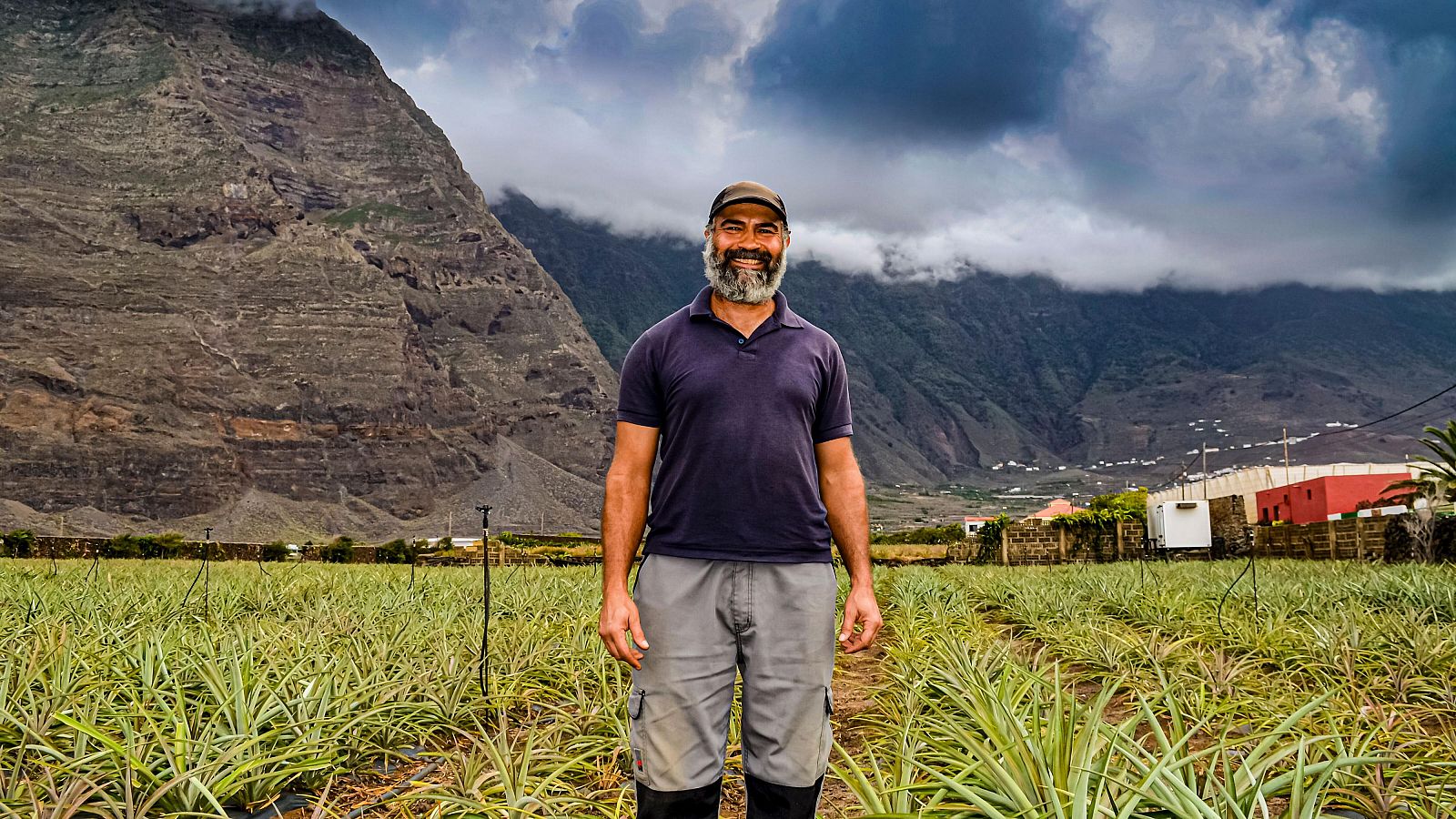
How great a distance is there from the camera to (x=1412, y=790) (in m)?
2.98

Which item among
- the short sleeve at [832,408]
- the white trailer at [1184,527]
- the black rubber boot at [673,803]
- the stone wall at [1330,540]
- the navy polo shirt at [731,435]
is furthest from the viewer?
the white trailer at [1184,527]

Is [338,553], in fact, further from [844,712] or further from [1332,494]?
[1332,494]

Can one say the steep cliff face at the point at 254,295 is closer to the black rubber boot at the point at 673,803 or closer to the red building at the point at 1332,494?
the red building at the point at 1332,494

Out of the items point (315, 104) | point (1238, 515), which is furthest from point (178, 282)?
point (1238, 515)

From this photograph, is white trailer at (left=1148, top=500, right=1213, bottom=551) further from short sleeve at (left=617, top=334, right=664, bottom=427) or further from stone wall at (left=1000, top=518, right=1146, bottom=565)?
short sleeve at (left=617, top=334, right=664, bottom=427)

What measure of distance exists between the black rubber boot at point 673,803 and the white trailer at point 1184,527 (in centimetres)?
2699

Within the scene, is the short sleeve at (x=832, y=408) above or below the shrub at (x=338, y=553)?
above

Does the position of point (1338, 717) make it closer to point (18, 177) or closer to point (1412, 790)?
point (1412, 790)

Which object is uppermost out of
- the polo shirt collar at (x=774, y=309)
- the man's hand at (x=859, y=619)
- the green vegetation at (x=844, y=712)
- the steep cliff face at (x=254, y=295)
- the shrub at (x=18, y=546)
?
the steep cliff face at (x=254, y=295)

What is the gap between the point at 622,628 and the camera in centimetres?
267

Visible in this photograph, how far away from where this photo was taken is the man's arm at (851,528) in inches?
112

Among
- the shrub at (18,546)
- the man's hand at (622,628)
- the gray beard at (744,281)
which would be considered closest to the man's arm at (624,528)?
the man's hand at (622,628)

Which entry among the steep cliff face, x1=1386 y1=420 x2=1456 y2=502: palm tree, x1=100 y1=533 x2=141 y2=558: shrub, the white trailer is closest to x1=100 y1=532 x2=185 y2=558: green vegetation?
x1=100 y1=533 x2=141 y2=558: shrub

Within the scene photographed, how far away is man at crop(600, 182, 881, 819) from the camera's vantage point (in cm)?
266
